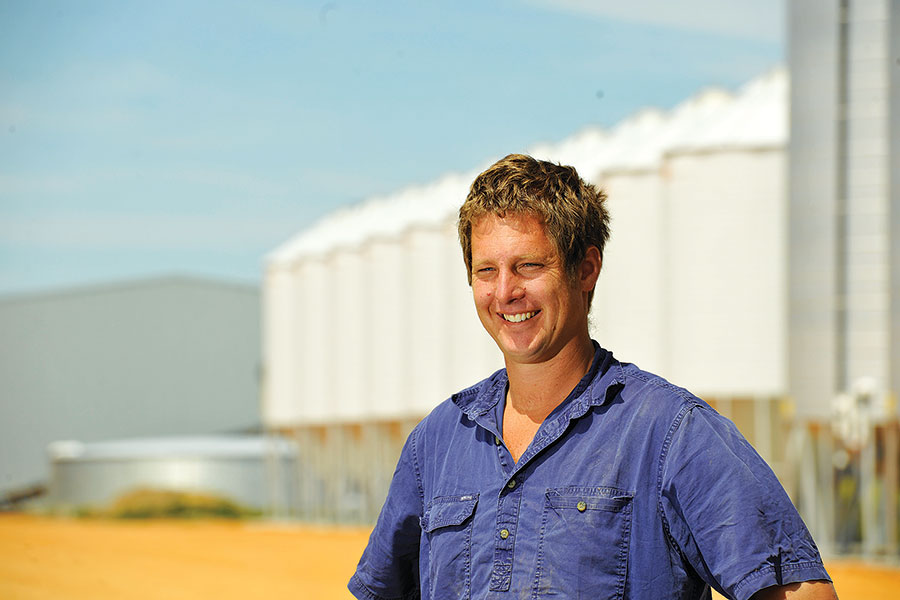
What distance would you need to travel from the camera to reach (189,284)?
5253cm

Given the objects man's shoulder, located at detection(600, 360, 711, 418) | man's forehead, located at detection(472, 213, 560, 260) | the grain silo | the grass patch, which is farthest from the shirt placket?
the grass patch

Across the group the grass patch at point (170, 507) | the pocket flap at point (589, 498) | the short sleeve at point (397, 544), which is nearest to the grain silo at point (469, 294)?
the grass patch at point (170, 507)

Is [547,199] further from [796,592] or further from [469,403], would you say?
[796,592]

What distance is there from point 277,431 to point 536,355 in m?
37.9

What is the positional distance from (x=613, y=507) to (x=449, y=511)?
0.40 m

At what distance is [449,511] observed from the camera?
2.61 m

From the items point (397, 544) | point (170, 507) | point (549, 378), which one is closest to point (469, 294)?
point (170, 507)

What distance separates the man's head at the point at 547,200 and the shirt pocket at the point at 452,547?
0.55 m

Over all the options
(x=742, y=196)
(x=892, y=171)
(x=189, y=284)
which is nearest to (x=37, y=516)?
(x=189, y=284)

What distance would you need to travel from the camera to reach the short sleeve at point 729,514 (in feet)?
7.24

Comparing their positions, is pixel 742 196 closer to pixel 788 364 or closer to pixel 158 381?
pixel 788 364

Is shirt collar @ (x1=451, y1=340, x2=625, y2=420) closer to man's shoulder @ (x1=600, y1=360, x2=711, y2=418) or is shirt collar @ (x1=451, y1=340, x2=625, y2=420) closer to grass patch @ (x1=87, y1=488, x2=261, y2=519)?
man's shoulder @ (x1=600, y1=360, x2=711, y2=418)

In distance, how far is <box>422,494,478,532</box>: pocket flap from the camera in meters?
2.57

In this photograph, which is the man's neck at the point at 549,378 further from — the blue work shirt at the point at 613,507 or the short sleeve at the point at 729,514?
the short sleeve at the point at 729,514
